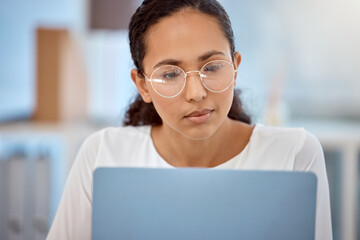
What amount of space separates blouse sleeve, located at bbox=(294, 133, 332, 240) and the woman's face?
0.76 feet

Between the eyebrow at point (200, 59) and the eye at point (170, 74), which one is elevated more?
the eyebrow at point (200, 59)

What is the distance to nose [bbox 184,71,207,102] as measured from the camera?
964mm

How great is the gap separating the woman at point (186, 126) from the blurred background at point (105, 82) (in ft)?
3.83

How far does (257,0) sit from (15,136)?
1686 millimetres

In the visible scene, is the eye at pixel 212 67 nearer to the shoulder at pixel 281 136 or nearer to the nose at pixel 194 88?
the nose at pixel 194 88

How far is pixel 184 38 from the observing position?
3.25ft

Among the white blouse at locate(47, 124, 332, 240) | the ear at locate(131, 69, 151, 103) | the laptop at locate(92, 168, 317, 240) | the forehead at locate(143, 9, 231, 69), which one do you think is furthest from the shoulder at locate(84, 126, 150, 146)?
the laptop at locate(92, 168, 317, 240)

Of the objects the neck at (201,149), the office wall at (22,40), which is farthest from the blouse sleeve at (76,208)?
the office wall at (22,40)

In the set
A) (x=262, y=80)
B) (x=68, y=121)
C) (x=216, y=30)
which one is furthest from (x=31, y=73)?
(x=216, y=30)

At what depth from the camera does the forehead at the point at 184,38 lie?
0.98 meters

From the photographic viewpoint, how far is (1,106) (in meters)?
2.49

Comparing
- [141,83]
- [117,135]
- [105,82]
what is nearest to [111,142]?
[117,135]

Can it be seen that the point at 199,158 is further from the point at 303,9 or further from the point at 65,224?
the point at 303,9

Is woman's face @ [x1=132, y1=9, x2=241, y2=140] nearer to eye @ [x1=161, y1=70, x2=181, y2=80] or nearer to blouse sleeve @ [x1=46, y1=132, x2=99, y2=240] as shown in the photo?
eye @ [x1=161, y1=70, x2=181, y2=80]
